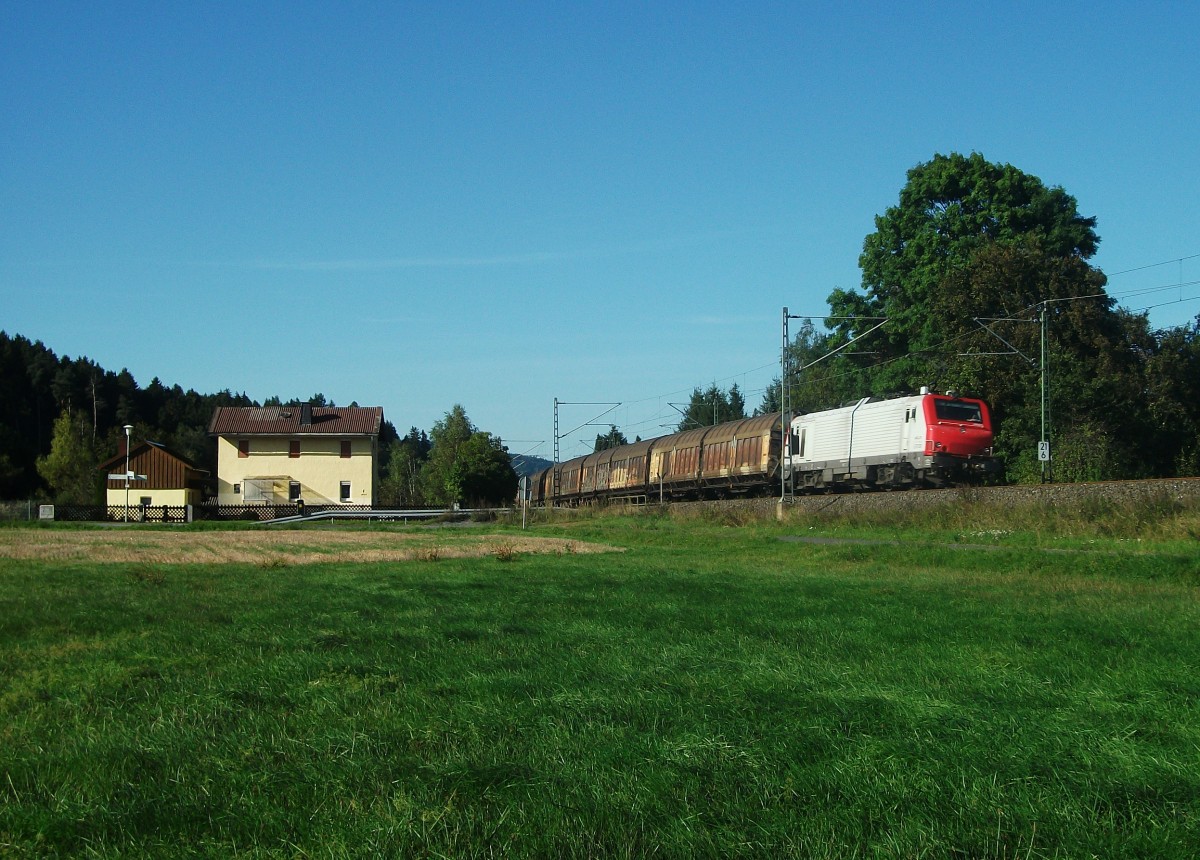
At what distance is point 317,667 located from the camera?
7137 millimetres

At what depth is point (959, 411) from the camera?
131 ft

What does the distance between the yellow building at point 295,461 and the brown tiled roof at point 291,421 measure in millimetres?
67

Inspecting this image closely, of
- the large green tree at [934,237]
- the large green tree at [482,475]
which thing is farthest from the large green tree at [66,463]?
the large green tree at [934,237]

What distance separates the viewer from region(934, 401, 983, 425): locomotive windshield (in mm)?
39125

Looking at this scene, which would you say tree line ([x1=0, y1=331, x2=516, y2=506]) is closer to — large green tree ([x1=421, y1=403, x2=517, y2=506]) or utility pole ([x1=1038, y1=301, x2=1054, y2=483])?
large green tree ([x1=421, y1=403, x2=517, y2=506])

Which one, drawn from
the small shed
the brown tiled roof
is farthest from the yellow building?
the small shed

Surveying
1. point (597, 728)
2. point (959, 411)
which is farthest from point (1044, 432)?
point (597, 728)

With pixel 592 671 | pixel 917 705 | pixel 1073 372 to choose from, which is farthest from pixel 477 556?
pixel 1073 372

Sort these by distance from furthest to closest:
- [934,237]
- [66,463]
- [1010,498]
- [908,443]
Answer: [66,463] < [934,237] < [908,443] < [1010,498]

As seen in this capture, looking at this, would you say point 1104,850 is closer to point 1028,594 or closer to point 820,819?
point 820,819

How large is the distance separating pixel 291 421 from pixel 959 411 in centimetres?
4743

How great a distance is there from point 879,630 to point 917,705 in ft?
11.4

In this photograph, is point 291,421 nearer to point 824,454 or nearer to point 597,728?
point 824,454

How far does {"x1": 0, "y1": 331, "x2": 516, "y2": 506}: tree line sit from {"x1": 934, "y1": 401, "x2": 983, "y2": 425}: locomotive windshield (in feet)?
139
